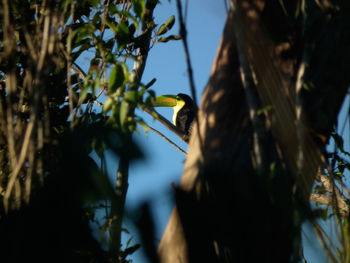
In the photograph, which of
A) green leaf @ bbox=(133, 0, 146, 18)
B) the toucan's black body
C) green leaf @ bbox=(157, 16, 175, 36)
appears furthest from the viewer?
the toucan's black body

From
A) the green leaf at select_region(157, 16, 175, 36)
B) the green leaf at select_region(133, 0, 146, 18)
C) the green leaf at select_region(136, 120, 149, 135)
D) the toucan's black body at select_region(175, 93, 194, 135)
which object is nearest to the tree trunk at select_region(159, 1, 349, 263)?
the green leaf at select_region(136, 120, 149, 135)

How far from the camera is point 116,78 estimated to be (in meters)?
1.21

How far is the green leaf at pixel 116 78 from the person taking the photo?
47.6 inches

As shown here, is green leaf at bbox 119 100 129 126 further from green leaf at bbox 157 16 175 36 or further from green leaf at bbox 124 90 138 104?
green leaf at bbox 157 16 175 36

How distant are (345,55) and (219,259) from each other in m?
0.69

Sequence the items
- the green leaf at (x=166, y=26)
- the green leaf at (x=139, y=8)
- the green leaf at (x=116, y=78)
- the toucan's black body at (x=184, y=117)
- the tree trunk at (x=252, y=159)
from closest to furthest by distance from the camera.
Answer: the tree trunk at (x=252, y=159) < the green leaf at (x=116, y=78) < the green leaf at (x=139, y=8) < the green leaf at (x=166, y=26) < the toucan's black body at (x=184, y=117)

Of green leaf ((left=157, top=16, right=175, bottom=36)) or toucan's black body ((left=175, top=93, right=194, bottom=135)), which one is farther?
toucan's black body ((left=175, top=93, right=194, bottom=135))

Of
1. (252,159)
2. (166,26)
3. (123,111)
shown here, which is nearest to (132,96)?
(123,111)

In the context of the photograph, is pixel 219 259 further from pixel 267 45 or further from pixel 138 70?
pixel 138 70

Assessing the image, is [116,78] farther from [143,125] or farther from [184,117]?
[184,117]

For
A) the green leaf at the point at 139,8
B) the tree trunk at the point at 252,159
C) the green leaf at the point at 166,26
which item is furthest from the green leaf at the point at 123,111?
the green leaf at the point at 166,26

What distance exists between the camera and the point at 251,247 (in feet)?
3.57

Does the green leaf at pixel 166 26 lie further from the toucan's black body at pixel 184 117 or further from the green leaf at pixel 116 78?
the toucan's black body at pixel 184 117

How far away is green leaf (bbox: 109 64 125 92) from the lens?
1.21 m
